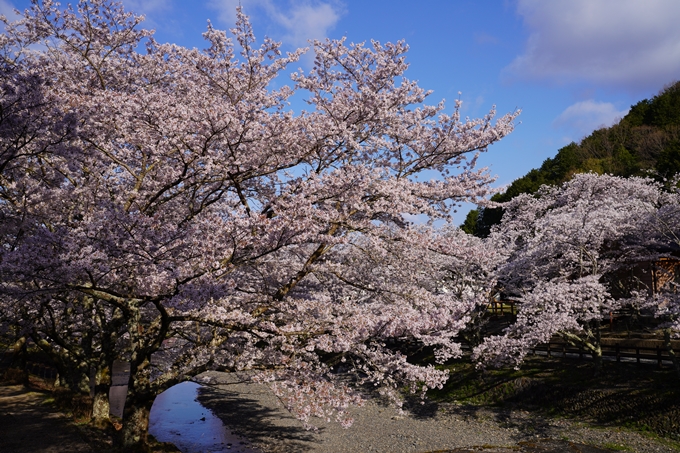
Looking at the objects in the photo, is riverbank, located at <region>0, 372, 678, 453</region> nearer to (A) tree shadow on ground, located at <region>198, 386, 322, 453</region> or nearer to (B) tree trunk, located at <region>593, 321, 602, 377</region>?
(A) tree shadow on ground, located at <region>198, 386, 322, 453</region>

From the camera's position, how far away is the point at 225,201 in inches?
522

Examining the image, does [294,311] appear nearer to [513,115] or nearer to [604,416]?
[513,115]

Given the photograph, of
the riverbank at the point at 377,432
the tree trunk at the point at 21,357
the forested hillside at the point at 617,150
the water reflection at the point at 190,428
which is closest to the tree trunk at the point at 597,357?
the riverbank at the point at 377,432

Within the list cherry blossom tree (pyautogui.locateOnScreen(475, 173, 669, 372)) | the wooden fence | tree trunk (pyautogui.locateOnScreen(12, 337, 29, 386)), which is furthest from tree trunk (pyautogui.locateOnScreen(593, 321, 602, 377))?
tree trunk (pyautogui.locateOnScreen(12, 337, 29, 386))

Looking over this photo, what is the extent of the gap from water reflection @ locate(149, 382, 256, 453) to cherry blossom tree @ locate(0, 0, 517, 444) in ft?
19.8

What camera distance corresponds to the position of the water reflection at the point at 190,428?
17.0 metres

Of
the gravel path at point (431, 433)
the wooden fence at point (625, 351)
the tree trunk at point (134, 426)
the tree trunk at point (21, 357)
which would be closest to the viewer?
the tree trunk at point (134, 426)

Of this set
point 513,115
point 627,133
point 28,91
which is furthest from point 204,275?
point 627,133

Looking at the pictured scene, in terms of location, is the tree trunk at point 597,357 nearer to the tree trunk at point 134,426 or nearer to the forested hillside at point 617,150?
the tree trunk at point 134,426

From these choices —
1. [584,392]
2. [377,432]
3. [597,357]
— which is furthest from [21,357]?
[597,357]

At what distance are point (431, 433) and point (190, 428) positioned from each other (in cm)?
987

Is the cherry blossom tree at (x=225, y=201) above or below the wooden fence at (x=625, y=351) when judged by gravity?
above

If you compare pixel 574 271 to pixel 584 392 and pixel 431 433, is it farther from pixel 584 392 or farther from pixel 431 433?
pixel 431 433

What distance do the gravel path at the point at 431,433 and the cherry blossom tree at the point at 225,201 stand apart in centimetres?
612
